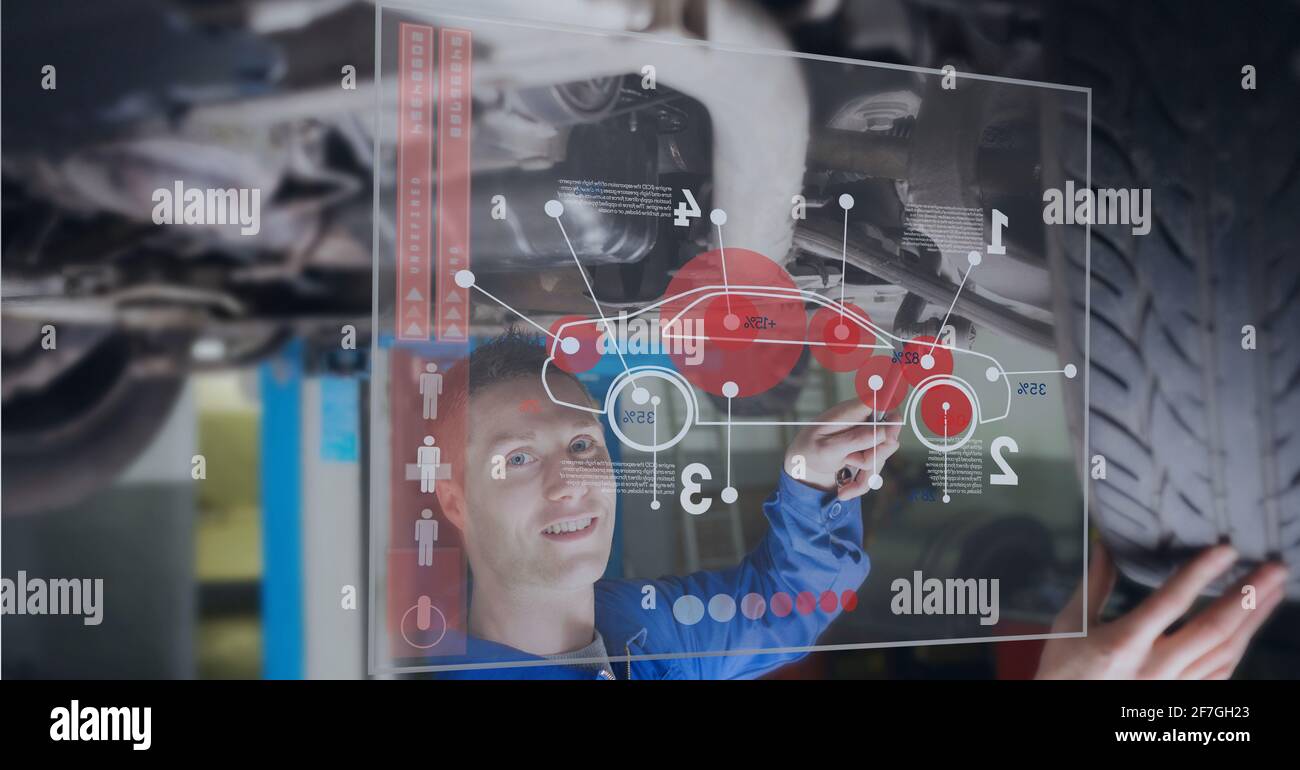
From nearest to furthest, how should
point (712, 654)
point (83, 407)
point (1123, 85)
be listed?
point (83, 407)
point (712, 654)
point (1123, 85)

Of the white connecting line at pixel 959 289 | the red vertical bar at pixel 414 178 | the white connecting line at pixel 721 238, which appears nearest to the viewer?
→ the red vertical bar at pixel 414 178

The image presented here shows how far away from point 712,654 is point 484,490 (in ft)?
1.53

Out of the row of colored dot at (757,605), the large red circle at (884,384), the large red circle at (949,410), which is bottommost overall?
the row of colored dot at (757,605)

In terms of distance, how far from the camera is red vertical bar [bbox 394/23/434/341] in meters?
1.52

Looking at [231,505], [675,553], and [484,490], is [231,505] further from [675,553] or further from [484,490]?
[675,553]

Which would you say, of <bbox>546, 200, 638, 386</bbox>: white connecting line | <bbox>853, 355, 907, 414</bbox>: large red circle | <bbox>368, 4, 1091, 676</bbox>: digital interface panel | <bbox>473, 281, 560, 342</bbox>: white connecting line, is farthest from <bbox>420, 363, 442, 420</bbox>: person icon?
<bbox>853, 355, 907, 414</bbox>: large red circle

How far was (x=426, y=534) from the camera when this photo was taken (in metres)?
1.54

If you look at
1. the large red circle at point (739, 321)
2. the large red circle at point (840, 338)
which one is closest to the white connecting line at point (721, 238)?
the large red circle at point (739, 321)

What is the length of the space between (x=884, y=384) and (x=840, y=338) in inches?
4.5

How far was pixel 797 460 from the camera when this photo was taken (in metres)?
1.67

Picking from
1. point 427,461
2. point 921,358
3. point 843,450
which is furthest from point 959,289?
point 427,461

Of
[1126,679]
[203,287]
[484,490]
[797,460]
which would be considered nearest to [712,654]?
[797,460]

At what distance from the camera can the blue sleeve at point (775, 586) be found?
1.64m

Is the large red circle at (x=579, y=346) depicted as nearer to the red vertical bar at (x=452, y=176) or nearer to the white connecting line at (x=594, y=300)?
the white connecting line at (x=594, y=300)
